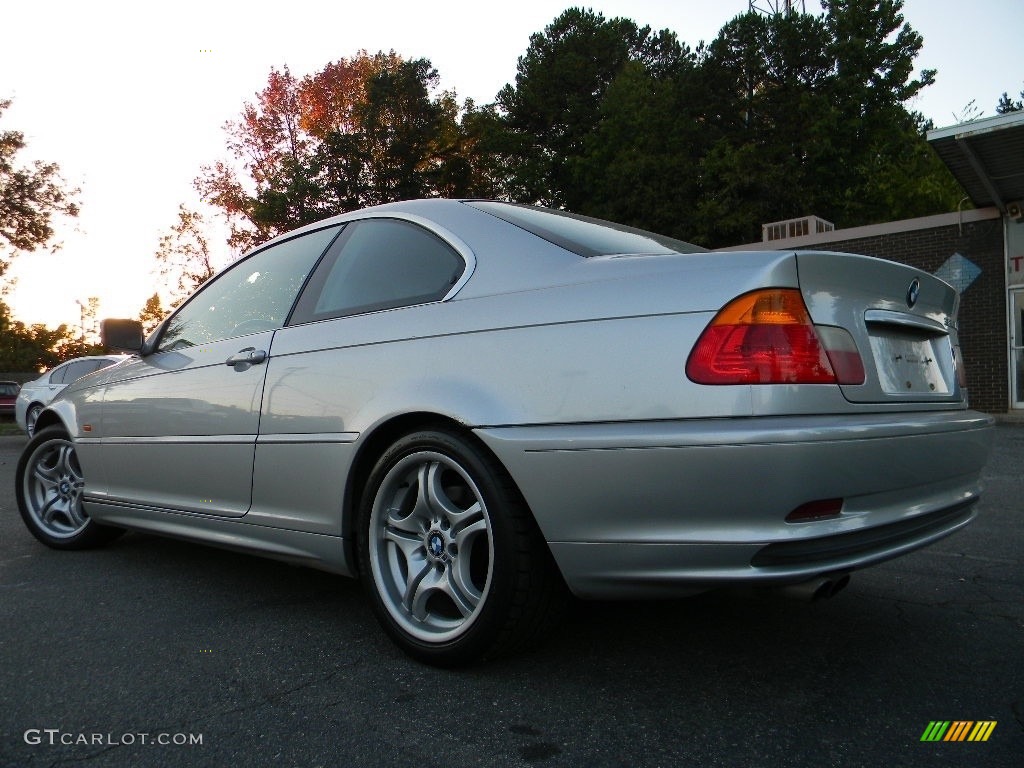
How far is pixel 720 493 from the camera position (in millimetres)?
1899

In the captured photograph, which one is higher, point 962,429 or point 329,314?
point 329,314

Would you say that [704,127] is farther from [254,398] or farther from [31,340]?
[31,340]

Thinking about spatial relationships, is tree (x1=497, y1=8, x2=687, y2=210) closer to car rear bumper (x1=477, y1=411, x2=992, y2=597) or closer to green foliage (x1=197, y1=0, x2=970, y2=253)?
green foliage (x1=197, y1=0, x2=970, y2=253)

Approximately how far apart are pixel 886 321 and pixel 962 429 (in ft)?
1.34

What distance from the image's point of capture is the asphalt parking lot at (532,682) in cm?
190

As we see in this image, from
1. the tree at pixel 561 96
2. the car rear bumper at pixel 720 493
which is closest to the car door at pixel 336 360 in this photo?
the car rear bumper at pixel 720 493

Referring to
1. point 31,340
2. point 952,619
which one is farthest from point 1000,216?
point 31,340

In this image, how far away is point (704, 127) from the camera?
31.0 m

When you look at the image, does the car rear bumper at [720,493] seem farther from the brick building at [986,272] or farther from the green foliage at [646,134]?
the green foliage at [646,134]

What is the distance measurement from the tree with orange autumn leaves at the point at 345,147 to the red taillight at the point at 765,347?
2958 centimetres

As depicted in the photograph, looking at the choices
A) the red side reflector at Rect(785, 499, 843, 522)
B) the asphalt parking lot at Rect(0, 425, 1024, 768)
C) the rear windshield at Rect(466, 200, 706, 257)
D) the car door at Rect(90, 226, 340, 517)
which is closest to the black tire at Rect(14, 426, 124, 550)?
the car door at Rect(90, 226, 340, 517)

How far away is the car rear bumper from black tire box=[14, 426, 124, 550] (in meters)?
2.94

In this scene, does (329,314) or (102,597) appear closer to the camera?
(329,314)

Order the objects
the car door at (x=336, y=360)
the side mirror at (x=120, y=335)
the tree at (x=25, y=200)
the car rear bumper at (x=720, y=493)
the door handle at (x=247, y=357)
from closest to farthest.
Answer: the car rear bumper at (x=720, y=493) → the car door at (x=336, y=360) → the door handle at (x=247, y=357) → the side mirror at (x=120, y=335) → the tree at (x=25, y=200)
